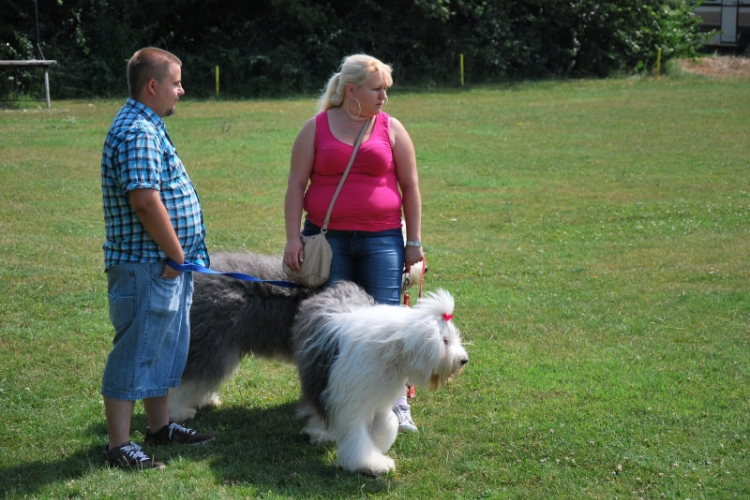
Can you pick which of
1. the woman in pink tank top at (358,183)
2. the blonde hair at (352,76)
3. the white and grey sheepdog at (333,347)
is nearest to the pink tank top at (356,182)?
the woman in pink tank top at (358,183)

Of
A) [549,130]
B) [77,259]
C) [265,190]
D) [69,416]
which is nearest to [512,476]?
[69,416]

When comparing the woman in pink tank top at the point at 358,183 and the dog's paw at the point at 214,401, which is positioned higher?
the woman in pink tank top at the point at 358,183

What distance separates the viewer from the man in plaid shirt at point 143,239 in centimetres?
398

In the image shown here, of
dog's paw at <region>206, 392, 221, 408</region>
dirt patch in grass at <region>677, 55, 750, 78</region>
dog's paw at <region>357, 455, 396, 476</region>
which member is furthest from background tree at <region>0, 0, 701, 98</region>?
dog's paw at <region>357, 455, 396, 476</region>

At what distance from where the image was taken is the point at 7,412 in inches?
195

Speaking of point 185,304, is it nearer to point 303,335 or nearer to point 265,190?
point 303,335

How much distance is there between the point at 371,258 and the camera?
480 cm

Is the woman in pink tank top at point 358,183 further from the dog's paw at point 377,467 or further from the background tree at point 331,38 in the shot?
the background tree at point 331,38

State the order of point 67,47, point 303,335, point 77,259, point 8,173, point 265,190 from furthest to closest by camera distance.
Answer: point 67,47 → point 8,173 → point 265,190 → point 77,259 → point 303,335

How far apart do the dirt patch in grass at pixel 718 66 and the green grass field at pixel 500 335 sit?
51.7 feet

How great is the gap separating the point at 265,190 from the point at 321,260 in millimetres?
7422

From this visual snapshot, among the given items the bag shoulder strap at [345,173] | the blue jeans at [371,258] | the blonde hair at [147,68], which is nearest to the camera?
the blonde hair at [147,68]

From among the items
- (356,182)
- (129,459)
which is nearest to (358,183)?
(356,182)

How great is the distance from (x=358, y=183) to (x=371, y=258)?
1.37 feet
